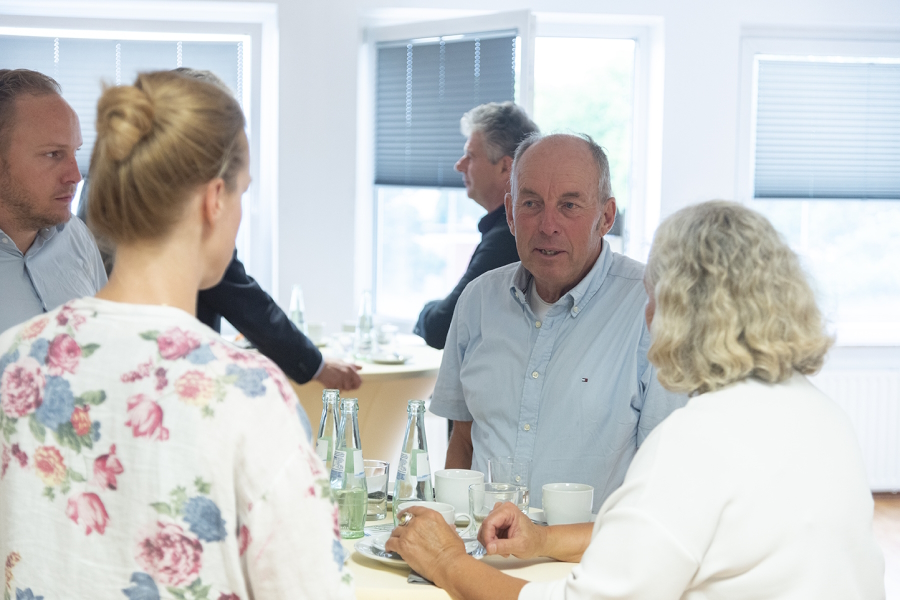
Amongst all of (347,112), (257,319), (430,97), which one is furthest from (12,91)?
(430,97)

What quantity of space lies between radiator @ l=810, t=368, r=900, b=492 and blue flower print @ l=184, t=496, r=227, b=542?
15.2 feet

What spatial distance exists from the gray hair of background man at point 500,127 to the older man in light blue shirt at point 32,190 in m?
1.73

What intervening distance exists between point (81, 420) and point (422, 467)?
86 cm

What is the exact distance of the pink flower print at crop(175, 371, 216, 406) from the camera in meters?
0.94

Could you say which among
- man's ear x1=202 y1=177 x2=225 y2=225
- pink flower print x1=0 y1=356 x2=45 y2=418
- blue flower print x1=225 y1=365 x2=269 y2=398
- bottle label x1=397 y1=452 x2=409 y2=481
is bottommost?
bottle label x1=397 y1=452 x2=409 y2=481

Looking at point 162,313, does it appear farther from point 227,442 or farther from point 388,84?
point 388,84

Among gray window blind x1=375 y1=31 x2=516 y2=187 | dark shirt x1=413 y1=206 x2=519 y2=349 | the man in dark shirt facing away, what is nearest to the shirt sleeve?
dark shirt x1=413 y1=206 x2=519 y2=349

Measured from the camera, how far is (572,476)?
1979mm

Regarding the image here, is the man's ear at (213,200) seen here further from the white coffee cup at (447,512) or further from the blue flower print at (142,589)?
the white coffee cup at (447,512)

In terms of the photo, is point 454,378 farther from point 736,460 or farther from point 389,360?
point 389,360

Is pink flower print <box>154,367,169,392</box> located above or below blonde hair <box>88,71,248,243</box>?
below

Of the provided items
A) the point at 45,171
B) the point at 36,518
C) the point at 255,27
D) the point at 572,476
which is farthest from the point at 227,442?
the point at 255,27

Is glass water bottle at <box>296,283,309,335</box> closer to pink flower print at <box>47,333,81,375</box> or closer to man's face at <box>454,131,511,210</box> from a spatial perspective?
man's face at <box>454,131,511,210</box>

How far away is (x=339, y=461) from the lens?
1.64 metres
